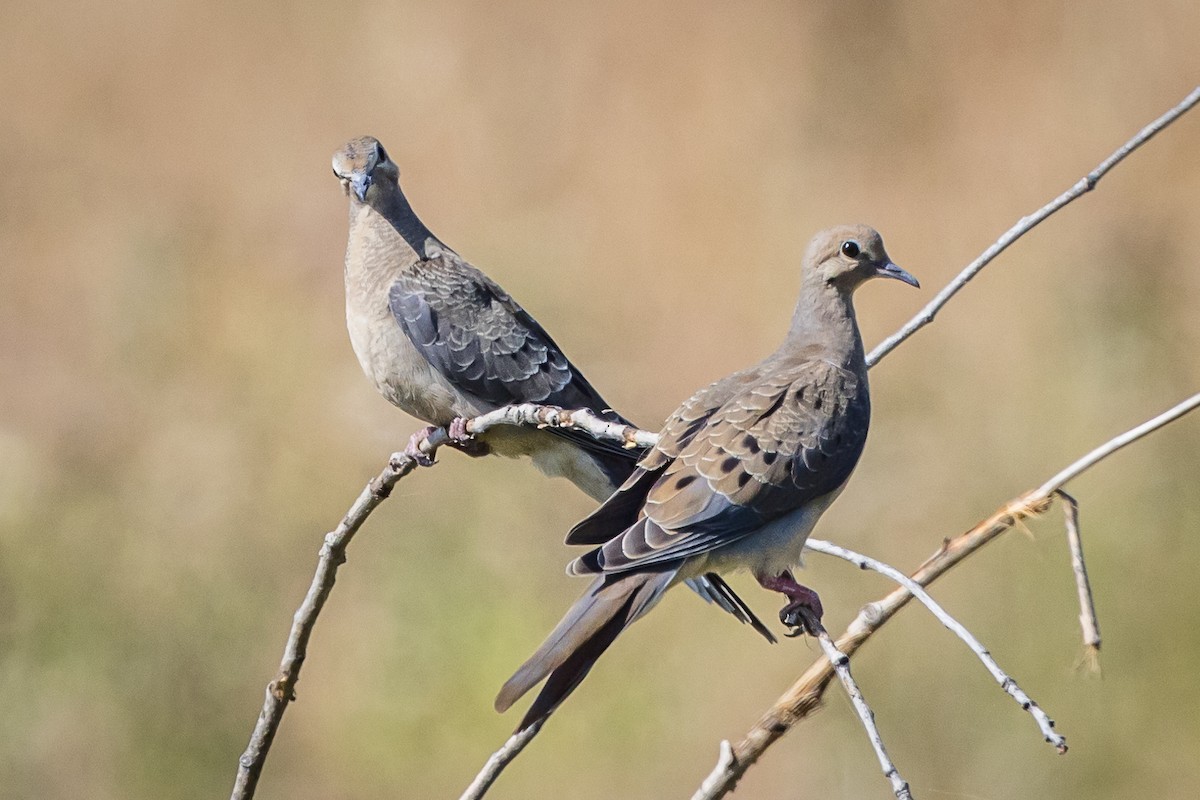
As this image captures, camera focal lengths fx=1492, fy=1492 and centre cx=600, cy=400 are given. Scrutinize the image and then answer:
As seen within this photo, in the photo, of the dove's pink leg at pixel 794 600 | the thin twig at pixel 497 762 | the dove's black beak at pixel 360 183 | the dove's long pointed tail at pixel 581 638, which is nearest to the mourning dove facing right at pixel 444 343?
the dove's black beak at pixel 360 183

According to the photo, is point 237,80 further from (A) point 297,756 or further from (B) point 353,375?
(A) point 297,756

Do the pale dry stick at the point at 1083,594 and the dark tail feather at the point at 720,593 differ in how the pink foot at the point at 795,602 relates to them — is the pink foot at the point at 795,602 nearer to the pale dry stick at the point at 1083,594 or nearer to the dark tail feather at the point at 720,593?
the dark tail feather at the point at 720,593

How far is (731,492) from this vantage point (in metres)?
3.35

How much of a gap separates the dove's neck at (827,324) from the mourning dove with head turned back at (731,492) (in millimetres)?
16

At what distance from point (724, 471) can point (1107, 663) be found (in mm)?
2705

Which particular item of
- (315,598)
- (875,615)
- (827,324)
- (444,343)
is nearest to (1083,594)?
(875,615)

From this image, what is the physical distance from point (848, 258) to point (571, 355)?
3.84m

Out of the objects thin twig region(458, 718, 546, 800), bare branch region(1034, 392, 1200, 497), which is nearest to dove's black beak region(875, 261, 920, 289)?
bare branch region(1034, 392, 1200, 497)

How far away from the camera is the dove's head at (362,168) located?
4.57 metres

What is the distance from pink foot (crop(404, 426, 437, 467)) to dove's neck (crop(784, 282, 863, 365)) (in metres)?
1.03

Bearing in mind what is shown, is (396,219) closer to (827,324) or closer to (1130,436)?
(827,324)

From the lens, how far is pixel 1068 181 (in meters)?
8.91

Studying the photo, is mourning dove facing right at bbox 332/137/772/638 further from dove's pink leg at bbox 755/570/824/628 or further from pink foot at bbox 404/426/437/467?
dove's pink leg at bbox 755/570/824/628

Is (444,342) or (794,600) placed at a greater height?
(444,342)
